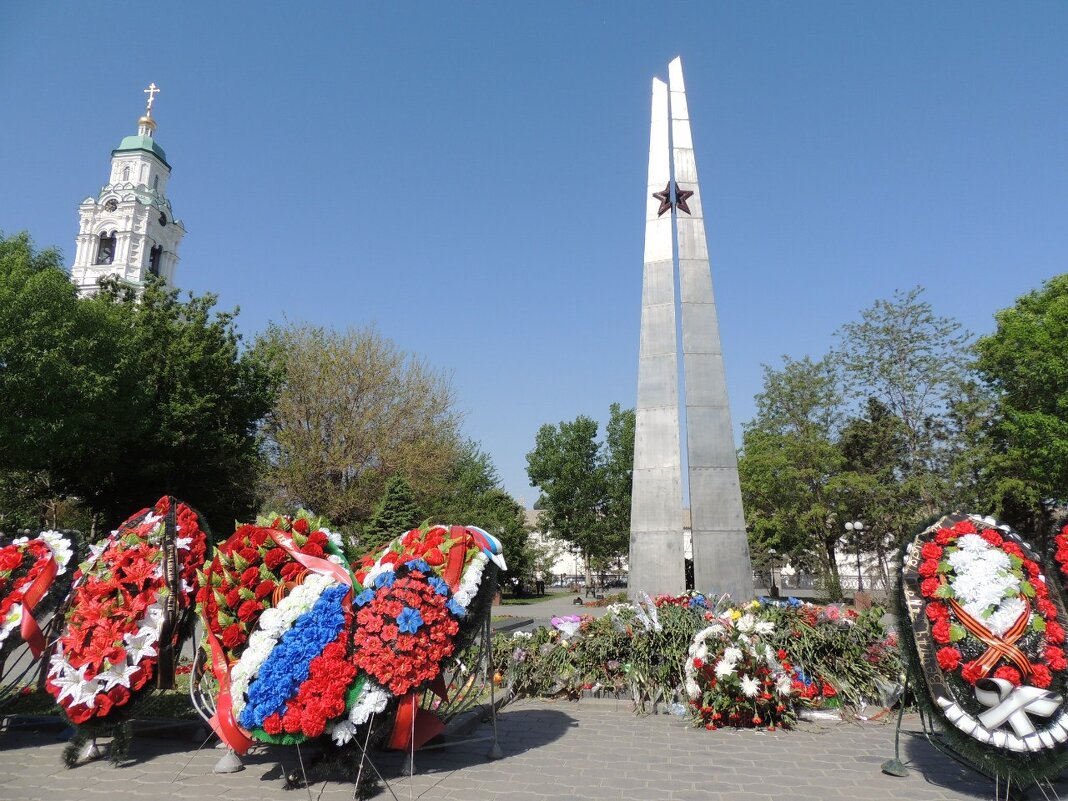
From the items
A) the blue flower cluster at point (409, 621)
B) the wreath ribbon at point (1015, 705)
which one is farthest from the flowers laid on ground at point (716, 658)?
the blue flower cluster at point (409, 621)

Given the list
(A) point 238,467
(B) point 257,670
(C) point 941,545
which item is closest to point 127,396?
(A) point 238,467

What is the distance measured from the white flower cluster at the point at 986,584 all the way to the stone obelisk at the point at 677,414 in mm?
7365

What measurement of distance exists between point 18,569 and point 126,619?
7.24 feet

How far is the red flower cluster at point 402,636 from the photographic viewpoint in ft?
17.5

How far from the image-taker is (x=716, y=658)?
809 centimetres

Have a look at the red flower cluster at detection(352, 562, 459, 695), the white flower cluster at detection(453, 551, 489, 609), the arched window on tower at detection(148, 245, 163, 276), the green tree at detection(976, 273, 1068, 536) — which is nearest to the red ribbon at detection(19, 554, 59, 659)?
the red flower cluster at detection(352, 562, 459, 695)

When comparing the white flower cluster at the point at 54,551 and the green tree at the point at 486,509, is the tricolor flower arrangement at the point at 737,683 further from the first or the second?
the green tree at the point at 486,509

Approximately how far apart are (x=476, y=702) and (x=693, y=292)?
9.52 m

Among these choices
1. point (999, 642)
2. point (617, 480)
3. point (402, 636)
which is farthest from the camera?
point (617, 480)

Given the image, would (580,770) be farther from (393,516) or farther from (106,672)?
(393,516)

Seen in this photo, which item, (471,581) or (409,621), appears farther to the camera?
(471,581)

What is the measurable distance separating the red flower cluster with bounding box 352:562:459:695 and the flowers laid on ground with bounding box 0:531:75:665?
14.2 ft

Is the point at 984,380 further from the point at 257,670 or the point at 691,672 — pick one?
the point at 257,670

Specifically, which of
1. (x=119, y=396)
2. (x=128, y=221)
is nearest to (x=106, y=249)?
(x=128, y=221)
